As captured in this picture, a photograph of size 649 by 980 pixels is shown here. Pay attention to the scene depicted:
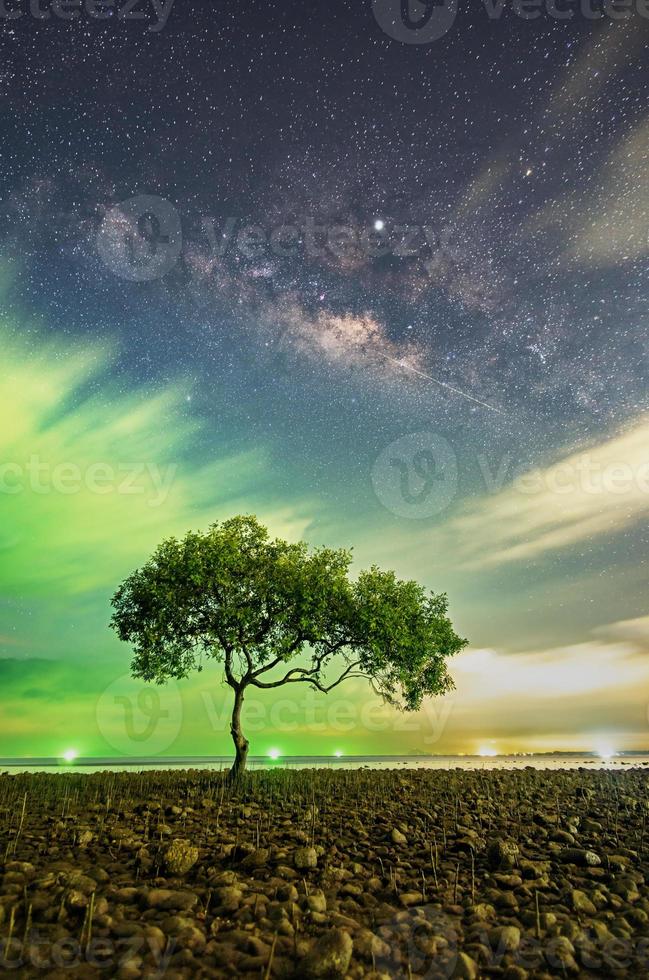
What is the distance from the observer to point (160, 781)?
94.8 ft

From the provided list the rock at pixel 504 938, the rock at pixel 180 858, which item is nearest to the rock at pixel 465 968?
the rock at pixel 504 938

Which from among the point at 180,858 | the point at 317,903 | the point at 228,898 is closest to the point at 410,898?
the point at 317,903

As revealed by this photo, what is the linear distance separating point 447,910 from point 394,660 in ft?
68.7

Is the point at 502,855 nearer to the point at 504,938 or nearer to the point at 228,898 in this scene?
the point at 504,938

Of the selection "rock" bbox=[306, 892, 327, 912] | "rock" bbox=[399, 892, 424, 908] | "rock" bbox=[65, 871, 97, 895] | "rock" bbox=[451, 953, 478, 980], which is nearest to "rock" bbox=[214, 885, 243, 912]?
"rock" bbox=[306, 892, 327, 912]

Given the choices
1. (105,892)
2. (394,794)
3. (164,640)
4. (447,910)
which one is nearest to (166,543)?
(164,640)

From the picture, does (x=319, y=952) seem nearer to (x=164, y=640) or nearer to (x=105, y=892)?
(x=105, y=892)

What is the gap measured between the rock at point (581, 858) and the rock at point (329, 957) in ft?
24.8

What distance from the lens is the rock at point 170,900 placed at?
9508 millimetres

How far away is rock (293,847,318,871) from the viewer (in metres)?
11.8

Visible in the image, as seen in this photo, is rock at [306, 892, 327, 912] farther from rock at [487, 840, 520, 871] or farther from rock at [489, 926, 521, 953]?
rock at [487, 840, 520, 871]

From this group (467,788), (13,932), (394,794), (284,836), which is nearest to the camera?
(13,932)

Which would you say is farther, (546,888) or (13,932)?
(546,888)

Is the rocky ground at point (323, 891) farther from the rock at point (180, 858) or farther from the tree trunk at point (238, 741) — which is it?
the tree trunk at point (238, 741)
